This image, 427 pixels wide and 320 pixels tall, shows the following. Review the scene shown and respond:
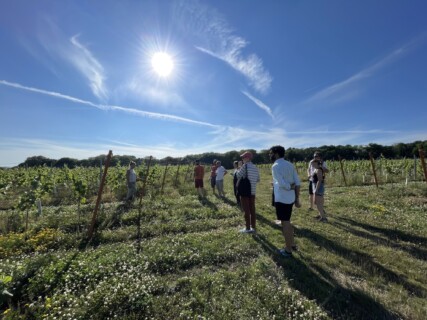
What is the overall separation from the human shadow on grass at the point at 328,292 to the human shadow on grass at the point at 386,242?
248 centimetres

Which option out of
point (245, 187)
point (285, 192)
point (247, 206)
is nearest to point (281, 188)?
point (285, 192)

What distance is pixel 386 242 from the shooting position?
5852 millimetres

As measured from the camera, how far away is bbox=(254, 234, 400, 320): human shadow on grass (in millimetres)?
3240

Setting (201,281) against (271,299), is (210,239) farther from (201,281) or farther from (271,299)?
(271,299)

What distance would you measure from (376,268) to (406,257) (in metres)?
1.19

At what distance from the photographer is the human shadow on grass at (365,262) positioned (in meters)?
3.86

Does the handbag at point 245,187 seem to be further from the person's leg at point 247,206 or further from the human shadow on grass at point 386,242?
the human shadow on grass at point 386,242

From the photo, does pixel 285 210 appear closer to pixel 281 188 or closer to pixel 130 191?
pixel 281 188

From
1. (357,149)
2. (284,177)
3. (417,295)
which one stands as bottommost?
(417,295)

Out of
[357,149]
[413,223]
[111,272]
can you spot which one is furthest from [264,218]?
[357,149]

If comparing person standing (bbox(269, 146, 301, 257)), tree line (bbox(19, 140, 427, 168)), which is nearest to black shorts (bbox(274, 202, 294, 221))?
person standing (bbox(269, 146, 301, 257))

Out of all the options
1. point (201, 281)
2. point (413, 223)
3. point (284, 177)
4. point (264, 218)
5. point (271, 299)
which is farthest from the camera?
point (264, 218)

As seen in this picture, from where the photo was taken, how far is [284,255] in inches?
194

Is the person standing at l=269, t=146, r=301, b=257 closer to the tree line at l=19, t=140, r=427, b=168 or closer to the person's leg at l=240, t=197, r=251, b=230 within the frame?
the person's leg at l=240, t=197, r=251, b=230
